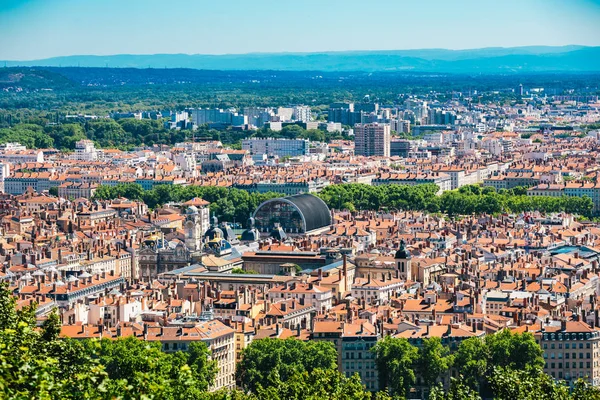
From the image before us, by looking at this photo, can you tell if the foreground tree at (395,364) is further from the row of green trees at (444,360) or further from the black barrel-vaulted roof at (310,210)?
the black barrel-vaulted roof at (310,210)

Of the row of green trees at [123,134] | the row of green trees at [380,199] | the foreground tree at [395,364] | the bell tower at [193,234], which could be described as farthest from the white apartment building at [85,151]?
the foreground tree at [395,364]

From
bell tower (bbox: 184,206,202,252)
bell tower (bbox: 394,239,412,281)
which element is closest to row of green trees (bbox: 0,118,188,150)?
bell tower (bbox: 184,206,202,252)

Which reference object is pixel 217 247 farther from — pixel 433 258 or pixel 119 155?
pixel 119 155

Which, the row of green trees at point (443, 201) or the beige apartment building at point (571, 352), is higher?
the beige apartment building at point (571, 352)

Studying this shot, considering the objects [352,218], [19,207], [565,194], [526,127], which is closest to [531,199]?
[565,194]

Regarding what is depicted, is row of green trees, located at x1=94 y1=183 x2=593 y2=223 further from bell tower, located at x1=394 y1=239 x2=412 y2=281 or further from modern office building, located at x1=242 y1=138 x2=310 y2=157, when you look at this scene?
modern office building, located at x1=242 y1=138 x2=310 y2=157

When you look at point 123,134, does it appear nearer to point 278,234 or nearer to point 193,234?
point 278,234

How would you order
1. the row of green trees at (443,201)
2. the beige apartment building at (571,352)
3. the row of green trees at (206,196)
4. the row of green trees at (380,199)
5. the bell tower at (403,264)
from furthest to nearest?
the row of green trees at (443,201), the row of green trees at (380,199), the row of green trees at (206,196), the bell tower at (403,264), the beige apartment building at (571,352)
